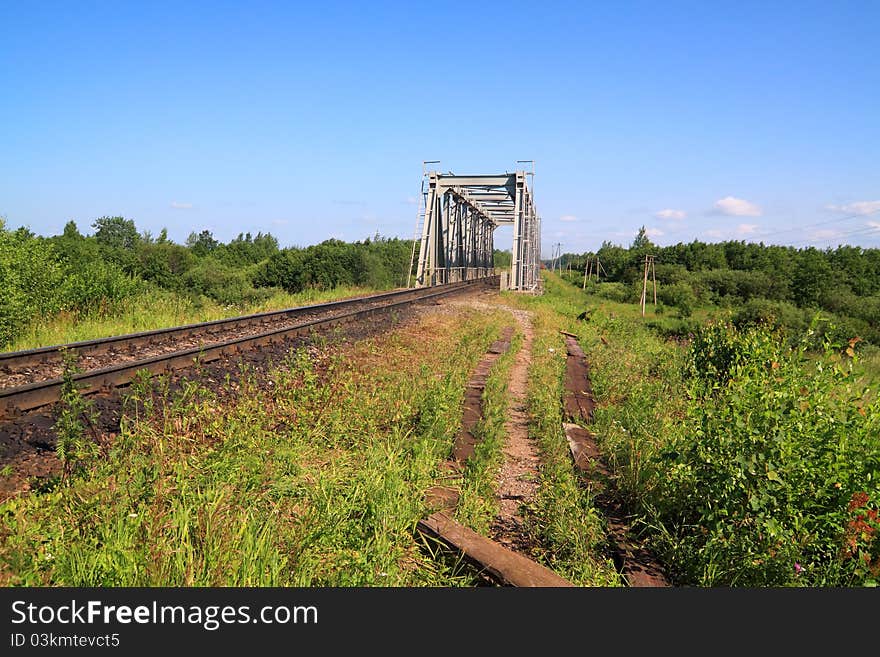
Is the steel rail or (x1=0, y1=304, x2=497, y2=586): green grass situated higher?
the steel rail

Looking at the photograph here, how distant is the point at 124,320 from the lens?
1068 cm

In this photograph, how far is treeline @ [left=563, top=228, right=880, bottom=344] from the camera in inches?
1281

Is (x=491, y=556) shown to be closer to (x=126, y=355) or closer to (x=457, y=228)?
(x=126, y=355)

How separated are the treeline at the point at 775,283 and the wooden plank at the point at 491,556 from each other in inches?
1117

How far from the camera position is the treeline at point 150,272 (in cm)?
1025

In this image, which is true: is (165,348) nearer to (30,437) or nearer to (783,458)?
(30,437)

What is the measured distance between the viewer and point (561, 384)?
8039mm

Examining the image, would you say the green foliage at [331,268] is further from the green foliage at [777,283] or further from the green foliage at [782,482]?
the green foliage at [782,482]

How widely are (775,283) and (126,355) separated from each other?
48.1m

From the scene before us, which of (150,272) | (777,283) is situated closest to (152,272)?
(150,272)

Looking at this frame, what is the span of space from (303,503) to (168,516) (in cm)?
82

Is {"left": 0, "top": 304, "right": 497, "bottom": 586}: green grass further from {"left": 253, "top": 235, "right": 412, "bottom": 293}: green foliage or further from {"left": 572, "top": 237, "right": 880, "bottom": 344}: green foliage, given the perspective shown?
{"left": 572, "top": 237, "right": 880, "bottom": 344}: green foliage

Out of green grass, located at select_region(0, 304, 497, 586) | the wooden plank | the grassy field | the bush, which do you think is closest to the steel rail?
green grass, located at select_region(0, 304, 497, 586)

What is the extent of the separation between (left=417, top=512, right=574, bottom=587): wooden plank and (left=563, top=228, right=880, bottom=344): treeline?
2838 centimetres
